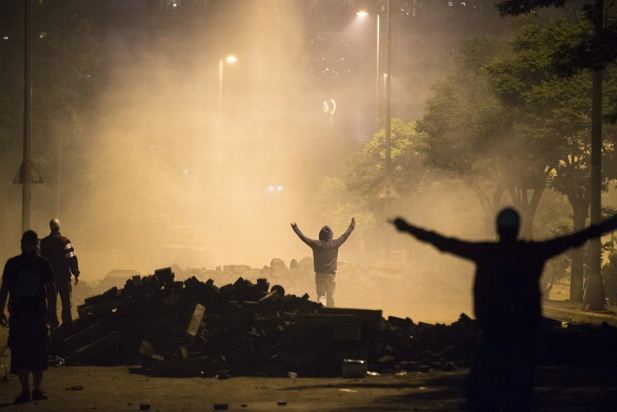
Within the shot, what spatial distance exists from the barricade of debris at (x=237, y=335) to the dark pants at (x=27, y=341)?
138 inches

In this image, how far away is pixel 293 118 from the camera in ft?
391

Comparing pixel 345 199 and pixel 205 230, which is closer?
pixel 345 199

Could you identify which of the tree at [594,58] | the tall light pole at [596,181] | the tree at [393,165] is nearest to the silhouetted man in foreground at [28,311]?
the tree at [594,58]

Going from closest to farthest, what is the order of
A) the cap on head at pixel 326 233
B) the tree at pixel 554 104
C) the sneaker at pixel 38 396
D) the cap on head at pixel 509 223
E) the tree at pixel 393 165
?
the cap on head at pixel 509 223
the sneaker at pixel 38 396
the cap on head at pixel 326 233
the tree at pixel 554 104
the tree at pixel 393 165

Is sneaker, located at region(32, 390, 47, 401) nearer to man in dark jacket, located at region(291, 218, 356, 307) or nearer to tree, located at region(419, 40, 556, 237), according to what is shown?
man in dark jacket, located at region(291, 218, 356, 307)

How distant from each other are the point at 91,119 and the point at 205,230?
1692 centimetres

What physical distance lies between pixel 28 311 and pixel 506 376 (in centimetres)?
692

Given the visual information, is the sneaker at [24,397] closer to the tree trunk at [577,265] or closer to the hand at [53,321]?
the hand at [53,321]

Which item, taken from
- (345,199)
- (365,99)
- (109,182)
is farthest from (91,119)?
(365,99)

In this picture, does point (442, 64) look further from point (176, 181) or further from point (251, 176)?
point (176, 181)

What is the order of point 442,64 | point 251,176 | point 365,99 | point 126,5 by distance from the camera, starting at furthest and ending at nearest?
point 126,5
point 365,99
point 442,64
point 251,176

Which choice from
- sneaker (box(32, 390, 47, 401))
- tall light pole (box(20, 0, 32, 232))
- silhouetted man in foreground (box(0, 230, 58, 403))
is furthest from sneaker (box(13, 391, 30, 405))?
tall light pole (box(20, 0, 32, 232))

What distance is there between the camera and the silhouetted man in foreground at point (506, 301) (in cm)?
800

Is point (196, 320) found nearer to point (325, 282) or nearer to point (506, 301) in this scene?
point (325, 282)
